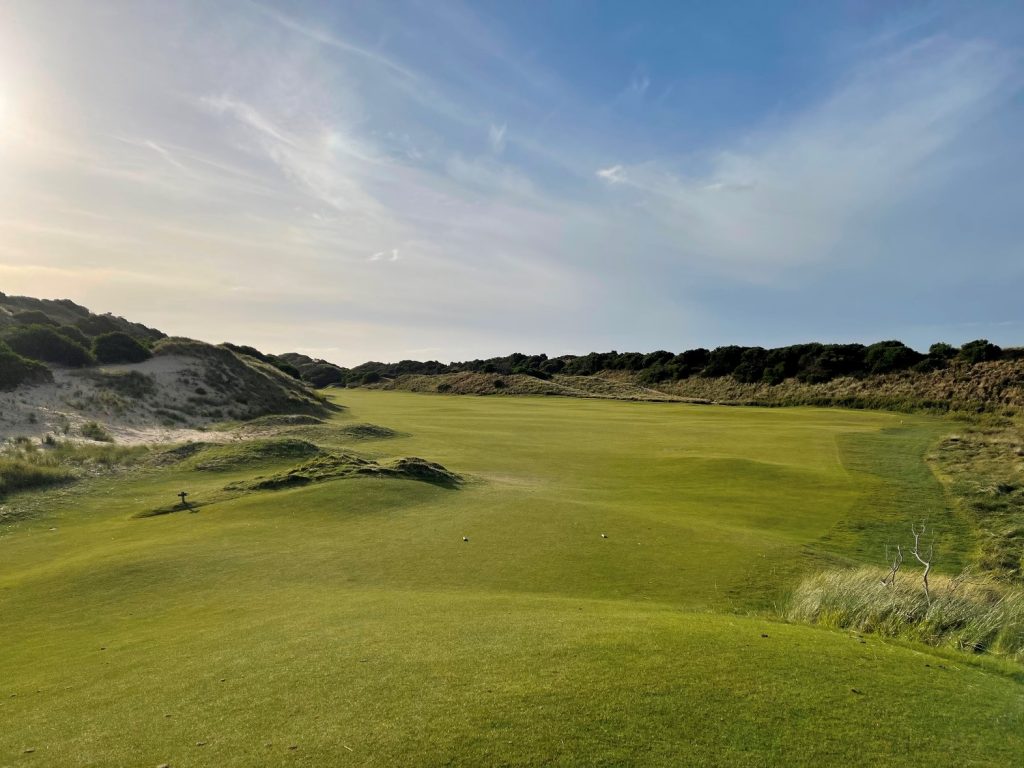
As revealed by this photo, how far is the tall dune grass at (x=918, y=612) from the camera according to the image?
24.5ft

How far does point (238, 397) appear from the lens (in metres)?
45.2

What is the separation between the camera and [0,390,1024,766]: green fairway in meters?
4.54

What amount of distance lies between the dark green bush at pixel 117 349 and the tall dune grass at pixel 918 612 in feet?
149

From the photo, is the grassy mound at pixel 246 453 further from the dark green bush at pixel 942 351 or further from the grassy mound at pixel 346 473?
the dark green bush at pixel 942 351

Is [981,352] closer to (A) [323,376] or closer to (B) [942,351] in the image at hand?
(B) [942,351]

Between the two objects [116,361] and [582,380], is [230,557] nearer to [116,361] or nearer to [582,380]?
[116,361]

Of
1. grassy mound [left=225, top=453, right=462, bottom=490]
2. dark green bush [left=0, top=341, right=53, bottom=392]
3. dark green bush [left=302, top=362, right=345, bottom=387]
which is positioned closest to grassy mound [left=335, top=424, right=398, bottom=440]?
grassy mound [left=225, top=453, right=462, bottom=490]

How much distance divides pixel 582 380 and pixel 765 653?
7879cm

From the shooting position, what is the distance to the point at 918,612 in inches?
316

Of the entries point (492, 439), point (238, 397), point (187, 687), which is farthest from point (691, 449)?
point (238, 397)

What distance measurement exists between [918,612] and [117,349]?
47.7m

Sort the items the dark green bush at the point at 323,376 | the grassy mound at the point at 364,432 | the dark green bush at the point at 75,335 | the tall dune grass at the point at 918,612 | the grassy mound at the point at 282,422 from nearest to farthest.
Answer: the tall dune grass at the point at 918,612 → the grassy mound at the point at 364,432 → the grassy mound at the point at 282,422 → the dark green bush at the point at 75,335 → the dark green bush at the point at 323,376

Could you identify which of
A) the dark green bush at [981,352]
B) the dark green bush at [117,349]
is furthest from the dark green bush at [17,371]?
the dark green bush at [981,352]

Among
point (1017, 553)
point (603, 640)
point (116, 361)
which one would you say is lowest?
point (1017, 553)
